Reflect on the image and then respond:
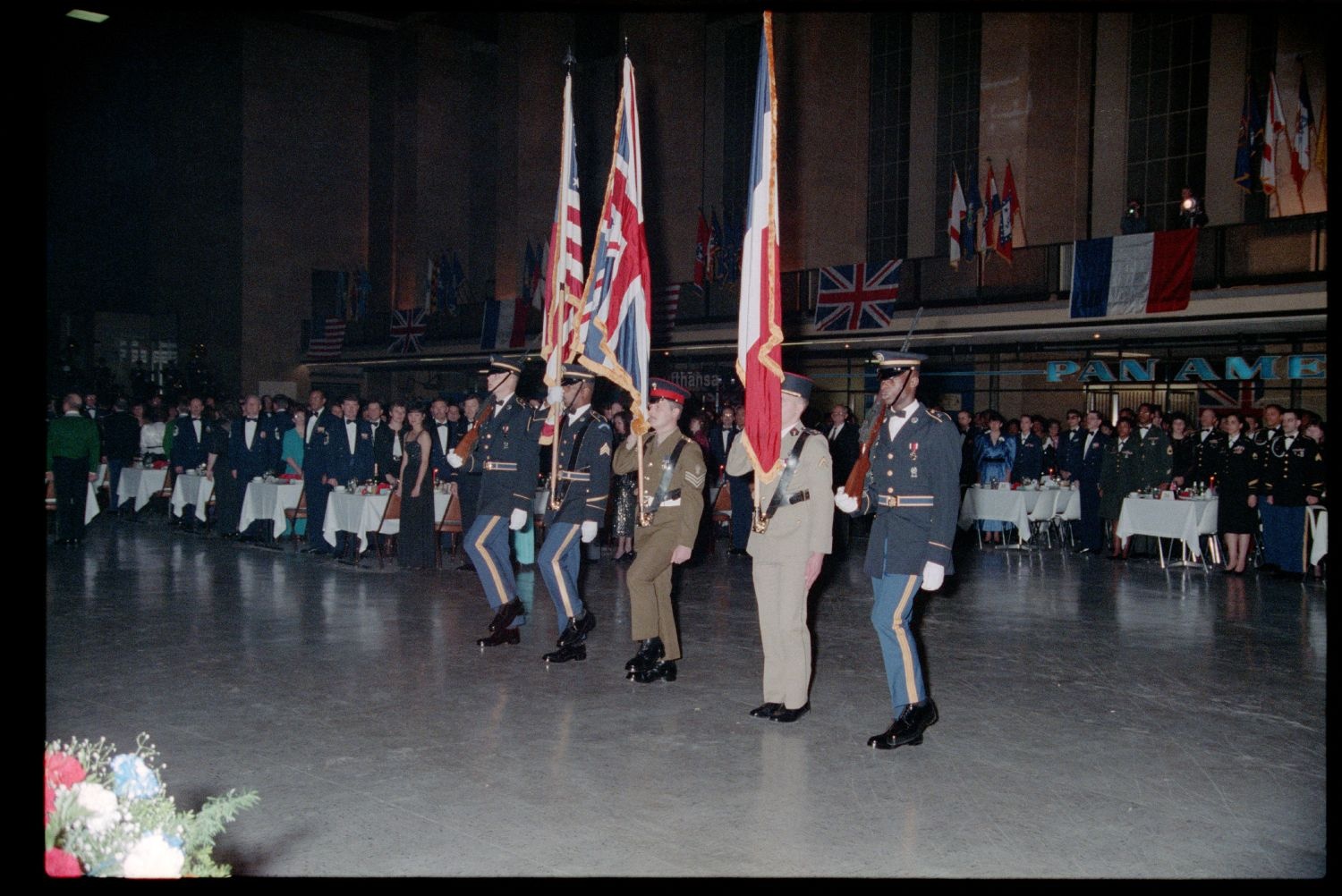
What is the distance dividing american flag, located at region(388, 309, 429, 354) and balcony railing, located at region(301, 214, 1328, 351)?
5.95 m

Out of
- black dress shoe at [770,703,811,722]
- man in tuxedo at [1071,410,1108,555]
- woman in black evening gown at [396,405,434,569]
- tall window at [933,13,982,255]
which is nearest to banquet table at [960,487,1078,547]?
man in tuxedo at [1071,410,1108,555]

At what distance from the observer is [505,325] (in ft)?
97.1

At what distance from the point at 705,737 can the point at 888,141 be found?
24264 millimetres

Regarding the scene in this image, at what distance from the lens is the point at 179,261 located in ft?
122

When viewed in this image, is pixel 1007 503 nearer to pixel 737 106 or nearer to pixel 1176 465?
pixel 1176 465

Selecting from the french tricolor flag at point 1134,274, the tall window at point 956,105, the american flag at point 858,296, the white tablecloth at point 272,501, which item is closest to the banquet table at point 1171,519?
the french tricolor flag at point 1134,274

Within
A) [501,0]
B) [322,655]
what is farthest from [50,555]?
[501,0]

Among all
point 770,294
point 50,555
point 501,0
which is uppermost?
point 501,0

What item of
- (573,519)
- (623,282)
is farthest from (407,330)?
(623,282)

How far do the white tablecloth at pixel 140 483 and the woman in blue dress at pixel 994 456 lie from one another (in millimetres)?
12777

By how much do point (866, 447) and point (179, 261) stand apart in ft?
119

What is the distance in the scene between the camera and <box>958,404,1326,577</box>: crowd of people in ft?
42.0

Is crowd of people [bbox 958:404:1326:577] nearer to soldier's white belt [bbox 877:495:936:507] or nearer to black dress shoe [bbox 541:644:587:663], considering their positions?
soldier's white belt [bbox 877:495:936:507]

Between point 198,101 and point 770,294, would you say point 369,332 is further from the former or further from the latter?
point 770,294
